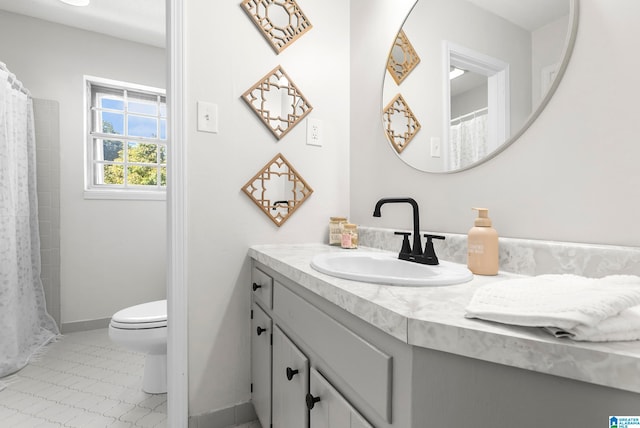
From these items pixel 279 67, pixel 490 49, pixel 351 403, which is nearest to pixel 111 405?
pixel 351 403

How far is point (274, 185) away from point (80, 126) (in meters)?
2.13

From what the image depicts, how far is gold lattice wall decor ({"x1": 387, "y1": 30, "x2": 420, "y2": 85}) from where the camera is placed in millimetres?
1312

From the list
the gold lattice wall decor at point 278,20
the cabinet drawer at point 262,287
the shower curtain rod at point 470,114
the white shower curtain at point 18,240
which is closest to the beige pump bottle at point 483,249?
the shower curtain rod at point 470,114

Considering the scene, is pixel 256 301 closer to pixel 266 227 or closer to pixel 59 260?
pixel 266 227

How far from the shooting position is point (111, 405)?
163 centimetres

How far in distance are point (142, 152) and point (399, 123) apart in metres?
2.60

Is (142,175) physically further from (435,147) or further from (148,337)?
(435,147)

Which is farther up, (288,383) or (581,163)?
(581,163)

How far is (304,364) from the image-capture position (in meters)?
0.88

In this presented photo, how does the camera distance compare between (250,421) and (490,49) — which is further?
(250,421)

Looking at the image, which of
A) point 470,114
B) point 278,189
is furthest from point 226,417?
point 470,114

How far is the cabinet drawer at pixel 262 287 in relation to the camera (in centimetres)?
119

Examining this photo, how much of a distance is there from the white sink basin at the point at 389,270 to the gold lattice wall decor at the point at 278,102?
741mm

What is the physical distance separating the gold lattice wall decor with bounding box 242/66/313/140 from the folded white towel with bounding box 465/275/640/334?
126 cm
